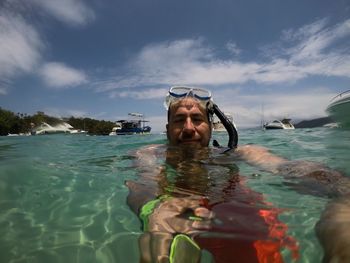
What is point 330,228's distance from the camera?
187 cm

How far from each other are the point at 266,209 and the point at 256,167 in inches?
64.1

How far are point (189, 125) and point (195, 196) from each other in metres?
2.02

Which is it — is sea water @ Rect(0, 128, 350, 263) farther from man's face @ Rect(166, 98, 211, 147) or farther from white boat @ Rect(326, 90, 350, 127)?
white boat @ Rect(326, 90, 350, 127)

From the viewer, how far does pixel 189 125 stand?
454cm

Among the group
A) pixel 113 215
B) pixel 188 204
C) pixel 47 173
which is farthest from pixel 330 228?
pixel 47 173

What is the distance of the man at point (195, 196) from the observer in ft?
6.03

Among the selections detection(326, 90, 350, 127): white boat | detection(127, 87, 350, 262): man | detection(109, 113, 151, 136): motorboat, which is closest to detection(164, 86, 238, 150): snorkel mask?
detection(127, 87, 350, 262): man

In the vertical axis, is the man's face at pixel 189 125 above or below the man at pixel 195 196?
above

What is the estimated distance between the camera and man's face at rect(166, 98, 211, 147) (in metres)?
4.56

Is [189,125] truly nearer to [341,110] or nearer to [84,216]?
[84,216]

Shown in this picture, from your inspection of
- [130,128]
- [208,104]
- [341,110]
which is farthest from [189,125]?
[130,128]

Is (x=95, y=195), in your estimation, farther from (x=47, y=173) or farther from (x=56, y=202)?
(x=47, y=173)

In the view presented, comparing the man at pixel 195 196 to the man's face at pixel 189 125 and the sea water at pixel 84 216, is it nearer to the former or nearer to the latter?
the man's face at pixel 189 125

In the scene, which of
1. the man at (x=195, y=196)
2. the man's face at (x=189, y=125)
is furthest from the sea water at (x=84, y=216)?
the man's face at (x=189, y=125)
